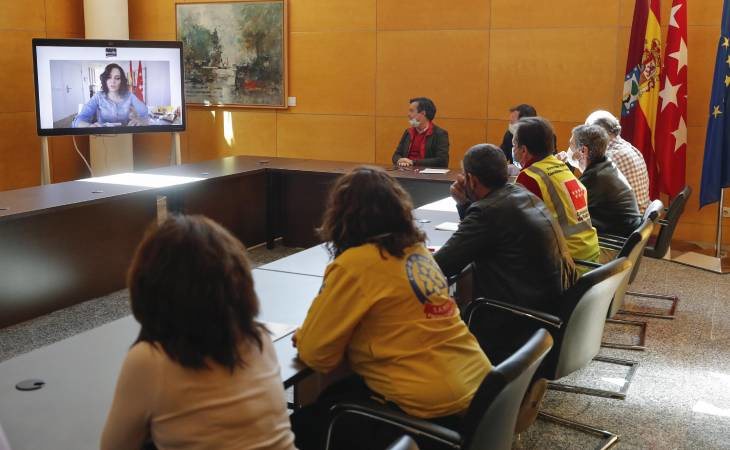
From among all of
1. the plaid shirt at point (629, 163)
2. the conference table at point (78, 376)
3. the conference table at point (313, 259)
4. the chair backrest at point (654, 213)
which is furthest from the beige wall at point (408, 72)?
the conference table at point (78, 376)

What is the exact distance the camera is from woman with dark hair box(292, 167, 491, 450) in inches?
77.9

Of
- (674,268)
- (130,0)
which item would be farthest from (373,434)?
(130,0)

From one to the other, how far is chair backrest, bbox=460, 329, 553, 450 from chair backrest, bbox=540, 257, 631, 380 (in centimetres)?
83

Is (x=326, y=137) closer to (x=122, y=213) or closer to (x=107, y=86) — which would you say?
(x=107, y=86)

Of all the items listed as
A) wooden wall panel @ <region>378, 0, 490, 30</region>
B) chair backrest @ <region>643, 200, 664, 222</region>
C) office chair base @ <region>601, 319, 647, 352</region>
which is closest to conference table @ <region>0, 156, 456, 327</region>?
office chair base @ <region>601, 319, 647, 352</region>

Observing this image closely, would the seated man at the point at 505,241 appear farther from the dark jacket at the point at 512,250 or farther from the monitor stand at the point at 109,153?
the monitor stand at the point at 109,153

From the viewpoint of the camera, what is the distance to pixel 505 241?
2893 mm

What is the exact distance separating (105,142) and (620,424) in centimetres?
649

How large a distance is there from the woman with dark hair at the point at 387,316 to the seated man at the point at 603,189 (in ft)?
7.90

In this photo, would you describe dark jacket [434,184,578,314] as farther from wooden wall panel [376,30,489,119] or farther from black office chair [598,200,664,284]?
wooden wall panel [376,30,489,119]

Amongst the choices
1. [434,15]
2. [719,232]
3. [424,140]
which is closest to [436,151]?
[424,140]

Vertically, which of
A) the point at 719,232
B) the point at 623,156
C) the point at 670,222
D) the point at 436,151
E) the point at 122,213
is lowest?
the point at 719,232

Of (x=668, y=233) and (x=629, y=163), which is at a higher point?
(x=629, y=163)

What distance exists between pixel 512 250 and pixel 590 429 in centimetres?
93
